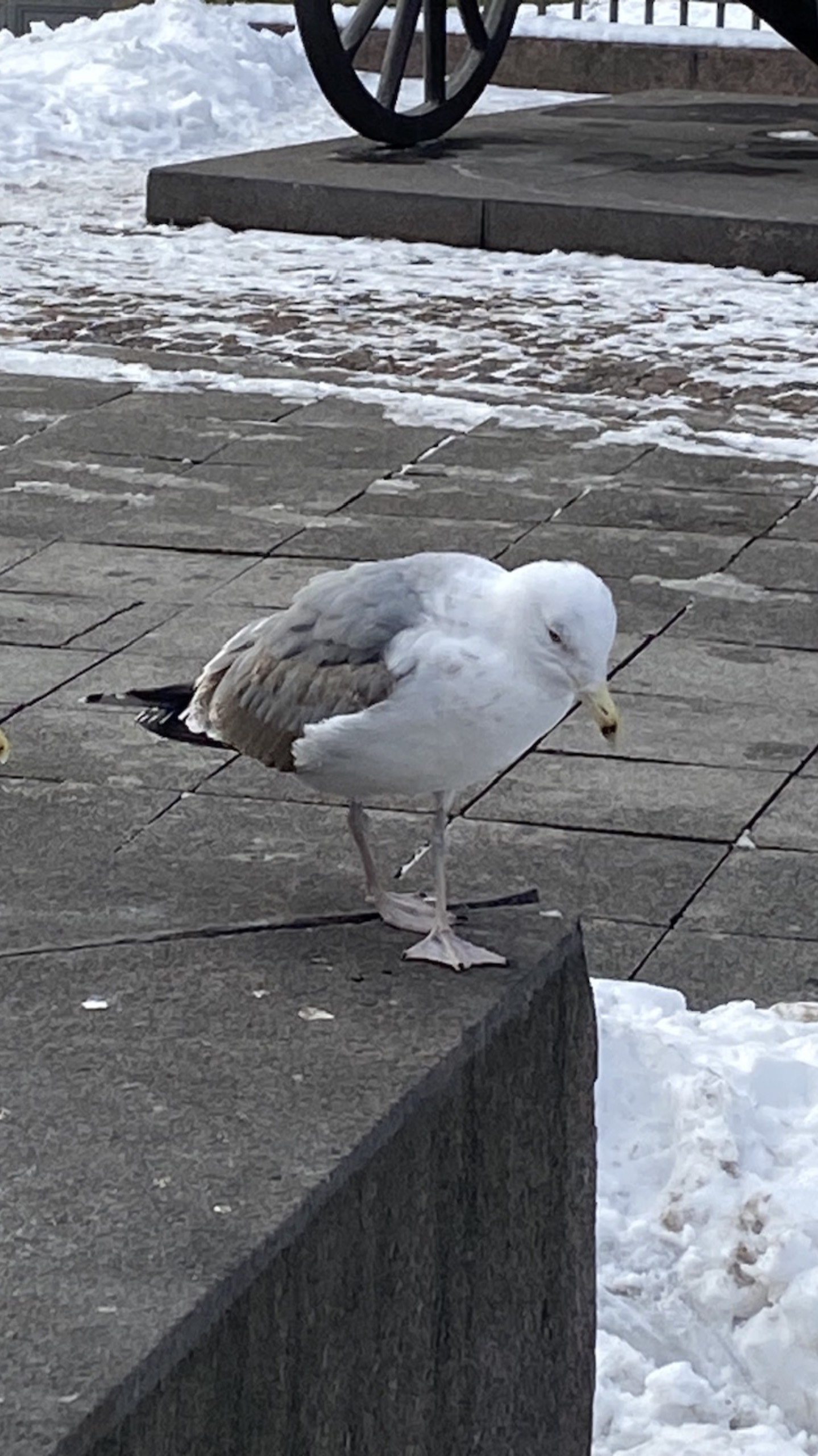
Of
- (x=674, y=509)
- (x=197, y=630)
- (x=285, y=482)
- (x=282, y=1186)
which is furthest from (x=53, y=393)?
(x=282, y=1186)

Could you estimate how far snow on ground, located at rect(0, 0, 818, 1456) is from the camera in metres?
3.18

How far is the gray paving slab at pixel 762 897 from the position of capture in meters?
4.21

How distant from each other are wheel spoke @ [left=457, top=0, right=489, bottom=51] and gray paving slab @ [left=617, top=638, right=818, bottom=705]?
27.0 ft

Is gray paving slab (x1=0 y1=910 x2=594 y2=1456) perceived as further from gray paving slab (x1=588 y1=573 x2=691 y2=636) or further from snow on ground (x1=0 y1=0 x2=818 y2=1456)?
gray paving slab (x1=588 y1=573 x2=691 y2=636)

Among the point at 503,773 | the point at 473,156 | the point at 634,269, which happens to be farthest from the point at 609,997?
the point at 473,156

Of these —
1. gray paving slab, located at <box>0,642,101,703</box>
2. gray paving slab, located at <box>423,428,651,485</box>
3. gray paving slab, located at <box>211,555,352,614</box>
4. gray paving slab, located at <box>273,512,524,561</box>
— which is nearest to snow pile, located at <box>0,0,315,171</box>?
gray paving slab, located at <box>423,428,651,485</box>

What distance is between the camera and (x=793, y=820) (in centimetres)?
469

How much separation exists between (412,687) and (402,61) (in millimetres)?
10636

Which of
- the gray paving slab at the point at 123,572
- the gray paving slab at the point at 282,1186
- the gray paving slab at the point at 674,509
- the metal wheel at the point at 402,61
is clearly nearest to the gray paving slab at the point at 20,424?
the gray paving slab at the point at 123,572

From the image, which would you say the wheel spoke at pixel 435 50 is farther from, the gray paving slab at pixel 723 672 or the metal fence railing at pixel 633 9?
the gray paving slab at pixel 723 672

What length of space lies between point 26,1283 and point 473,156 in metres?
11.4

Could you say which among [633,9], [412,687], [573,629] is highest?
[573,629]

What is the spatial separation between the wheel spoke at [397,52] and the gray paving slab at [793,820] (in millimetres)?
8540

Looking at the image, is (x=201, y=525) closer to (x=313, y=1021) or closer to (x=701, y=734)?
(x=701, y=734)
